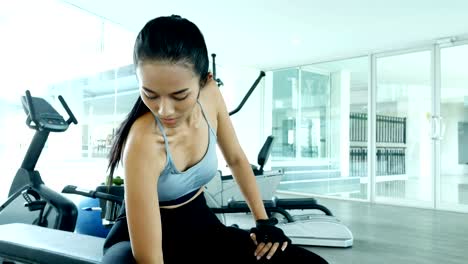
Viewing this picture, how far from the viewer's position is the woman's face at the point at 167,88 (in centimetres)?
78

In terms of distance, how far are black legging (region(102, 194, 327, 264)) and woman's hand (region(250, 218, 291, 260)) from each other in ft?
0.04

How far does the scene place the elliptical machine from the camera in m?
2.34

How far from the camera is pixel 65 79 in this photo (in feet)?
14.9

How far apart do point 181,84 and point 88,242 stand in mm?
883

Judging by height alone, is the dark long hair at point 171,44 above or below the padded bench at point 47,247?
above

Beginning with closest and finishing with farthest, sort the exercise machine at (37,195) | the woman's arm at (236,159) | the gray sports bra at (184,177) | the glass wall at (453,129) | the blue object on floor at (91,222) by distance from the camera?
the gray sports bra at (184,177)
the woman's arm at (236,159)
the exercise machine at (37,195)
the blue object on floor at (91,222)
the glass wall at (453,129)

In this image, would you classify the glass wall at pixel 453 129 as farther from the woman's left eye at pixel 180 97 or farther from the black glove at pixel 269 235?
the woman's left eye at pixel 180 97

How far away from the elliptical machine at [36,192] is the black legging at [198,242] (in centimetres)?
157

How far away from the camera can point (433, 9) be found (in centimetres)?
398

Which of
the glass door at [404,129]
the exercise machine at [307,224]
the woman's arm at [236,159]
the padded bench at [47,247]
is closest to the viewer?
the woman's arm at [236,159]

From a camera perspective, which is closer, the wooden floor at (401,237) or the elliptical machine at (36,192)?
the elliptical machine at (36,192)

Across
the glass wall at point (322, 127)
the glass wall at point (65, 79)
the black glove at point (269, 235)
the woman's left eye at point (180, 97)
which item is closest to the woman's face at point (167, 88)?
the woman's left eye at point (180, 97)

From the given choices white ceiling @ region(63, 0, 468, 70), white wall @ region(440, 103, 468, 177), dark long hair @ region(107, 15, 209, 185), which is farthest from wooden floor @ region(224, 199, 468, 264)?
white ceiling @ region(63, 0, 468, 70)

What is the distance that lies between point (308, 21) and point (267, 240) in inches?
155
